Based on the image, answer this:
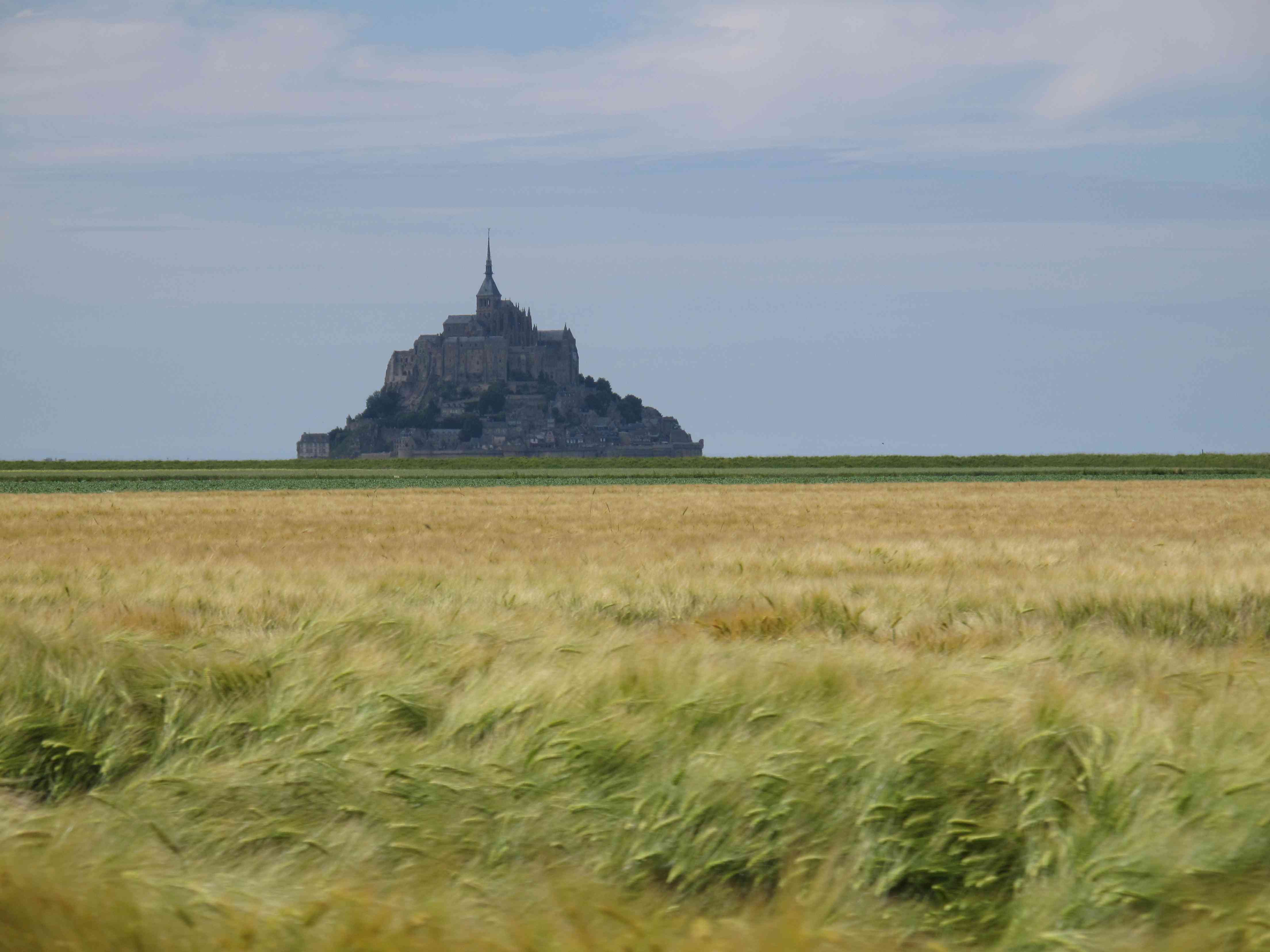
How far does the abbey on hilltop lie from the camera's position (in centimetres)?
17975

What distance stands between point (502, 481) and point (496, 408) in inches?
4880

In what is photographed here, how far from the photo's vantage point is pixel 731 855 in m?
4.01

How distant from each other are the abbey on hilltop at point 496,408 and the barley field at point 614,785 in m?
171

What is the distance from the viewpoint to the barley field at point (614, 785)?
333 centimetres

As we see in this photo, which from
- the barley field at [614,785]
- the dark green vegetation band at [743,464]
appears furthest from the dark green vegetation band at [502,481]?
the barley field at [614,785]

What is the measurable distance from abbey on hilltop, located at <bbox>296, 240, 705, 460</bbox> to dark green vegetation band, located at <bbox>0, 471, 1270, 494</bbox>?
108432 millimetres

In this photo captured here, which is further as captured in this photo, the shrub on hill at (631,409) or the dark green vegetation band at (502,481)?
the shrub on hill at (631,409)

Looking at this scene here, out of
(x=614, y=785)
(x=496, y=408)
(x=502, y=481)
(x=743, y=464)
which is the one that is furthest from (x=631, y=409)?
(x=614, y=785)

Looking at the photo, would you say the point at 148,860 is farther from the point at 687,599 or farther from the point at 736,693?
the point at 687,599

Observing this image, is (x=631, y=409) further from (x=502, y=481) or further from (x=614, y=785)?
(x=614, y=785)

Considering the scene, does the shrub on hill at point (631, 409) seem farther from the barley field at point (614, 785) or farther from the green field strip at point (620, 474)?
the barley field at point (614, 785)

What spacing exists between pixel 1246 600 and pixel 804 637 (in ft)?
14.4

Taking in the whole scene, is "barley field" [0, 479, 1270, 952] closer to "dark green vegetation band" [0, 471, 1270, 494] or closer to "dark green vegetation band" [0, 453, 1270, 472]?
"dark green vegetation band" [0, 471, 1270, 494]

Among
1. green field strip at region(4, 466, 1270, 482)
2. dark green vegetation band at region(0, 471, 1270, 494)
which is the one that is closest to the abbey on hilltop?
green field strip at region(4, 466, 1270, 482)
